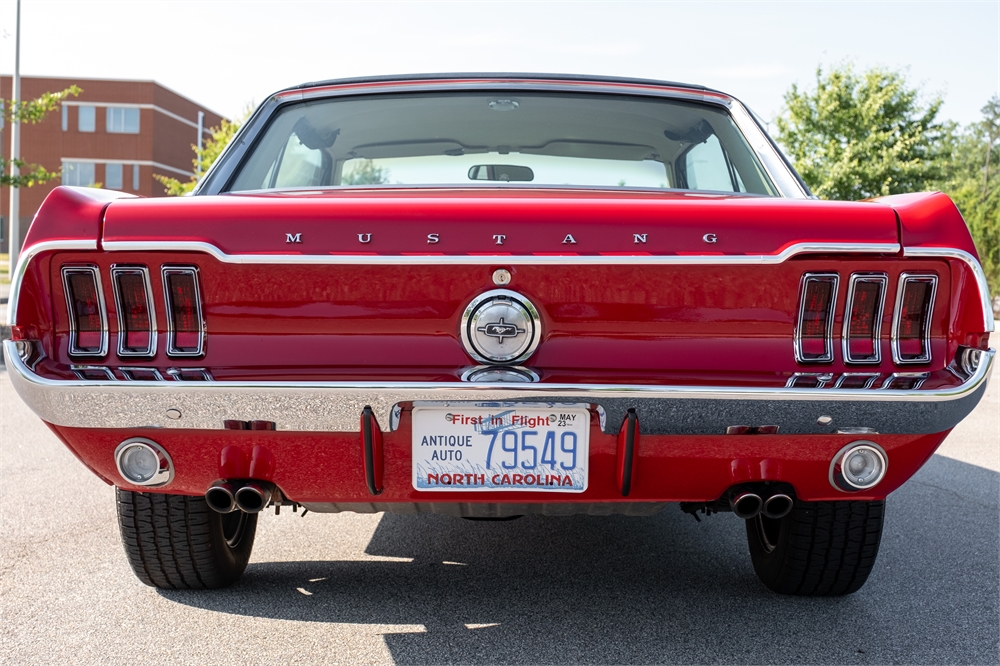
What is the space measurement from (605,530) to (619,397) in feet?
5.80

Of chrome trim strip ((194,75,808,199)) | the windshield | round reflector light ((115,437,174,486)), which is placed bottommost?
round reflector light ((115,437,174,486))

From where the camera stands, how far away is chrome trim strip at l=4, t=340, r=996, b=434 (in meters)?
2.27

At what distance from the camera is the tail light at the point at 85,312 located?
95.6 inches

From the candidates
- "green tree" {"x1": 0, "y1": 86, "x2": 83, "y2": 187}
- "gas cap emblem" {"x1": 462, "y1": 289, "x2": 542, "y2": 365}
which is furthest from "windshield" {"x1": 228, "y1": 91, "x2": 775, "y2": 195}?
"green tree" {"x1": 0, "y1": 86, "x2": 83, "y2": 187}

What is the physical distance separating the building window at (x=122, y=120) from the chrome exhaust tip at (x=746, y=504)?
5744 centimetres

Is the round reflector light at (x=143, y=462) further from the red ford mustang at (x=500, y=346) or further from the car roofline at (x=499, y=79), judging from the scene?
the car roofline at (x=499, y=79)

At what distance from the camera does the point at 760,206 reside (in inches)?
95.7

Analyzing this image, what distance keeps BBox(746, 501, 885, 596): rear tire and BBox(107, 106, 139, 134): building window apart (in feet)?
187

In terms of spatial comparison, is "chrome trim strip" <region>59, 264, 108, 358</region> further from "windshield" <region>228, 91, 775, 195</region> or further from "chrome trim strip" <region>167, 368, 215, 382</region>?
"windshield" <region>228, 91, 775, 195</region>

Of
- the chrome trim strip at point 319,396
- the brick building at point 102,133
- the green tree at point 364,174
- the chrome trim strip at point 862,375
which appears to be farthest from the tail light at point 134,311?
the brick building at point 102,133

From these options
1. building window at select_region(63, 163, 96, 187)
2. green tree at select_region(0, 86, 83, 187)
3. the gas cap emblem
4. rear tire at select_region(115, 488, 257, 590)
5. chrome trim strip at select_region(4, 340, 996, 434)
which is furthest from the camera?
building window at select_region(63, 163, 96, 187)

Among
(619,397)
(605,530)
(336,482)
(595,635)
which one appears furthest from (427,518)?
(619,397)

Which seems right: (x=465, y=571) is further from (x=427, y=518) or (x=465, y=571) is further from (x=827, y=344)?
(x=827, y=344)

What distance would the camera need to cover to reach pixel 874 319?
245 centimetres
